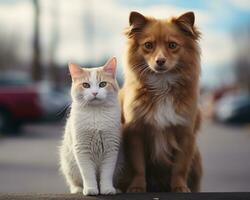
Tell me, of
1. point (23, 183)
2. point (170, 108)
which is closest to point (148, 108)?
point (170, 108)

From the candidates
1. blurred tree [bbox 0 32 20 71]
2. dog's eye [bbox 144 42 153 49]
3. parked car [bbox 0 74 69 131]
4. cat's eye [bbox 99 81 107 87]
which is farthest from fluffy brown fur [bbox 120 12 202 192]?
blurred tree [bbox 0 32 20 71]

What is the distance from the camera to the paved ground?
11.0 metres

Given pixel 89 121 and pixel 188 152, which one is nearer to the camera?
pixel 89 121

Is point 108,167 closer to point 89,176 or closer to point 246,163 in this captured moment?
point 89,176

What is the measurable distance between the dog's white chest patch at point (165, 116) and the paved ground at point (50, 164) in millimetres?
5210

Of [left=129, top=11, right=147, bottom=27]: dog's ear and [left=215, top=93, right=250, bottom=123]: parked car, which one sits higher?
[left=129, top=11, right=147, bottom=27]: dog's ear

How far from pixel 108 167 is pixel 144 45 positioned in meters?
0.88

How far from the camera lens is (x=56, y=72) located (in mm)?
42031

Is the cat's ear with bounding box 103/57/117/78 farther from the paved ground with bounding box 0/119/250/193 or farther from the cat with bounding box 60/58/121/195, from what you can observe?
the paved ground with bounding box 0/119/250/193

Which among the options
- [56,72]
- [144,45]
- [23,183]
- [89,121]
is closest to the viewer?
[89,121]

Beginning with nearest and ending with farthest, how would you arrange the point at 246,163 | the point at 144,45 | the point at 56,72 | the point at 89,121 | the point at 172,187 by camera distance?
the point at 89,121 → the point at 144,45 → the point at 172,187 → the point at 246,163 → the point at 56,72

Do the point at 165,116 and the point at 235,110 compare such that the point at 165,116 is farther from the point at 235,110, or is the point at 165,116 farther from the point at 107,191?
the point at 235,110

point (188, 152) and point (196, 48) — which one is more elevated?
point (196, 48)

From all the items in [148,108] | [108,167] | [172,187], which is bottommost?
[172,187]
